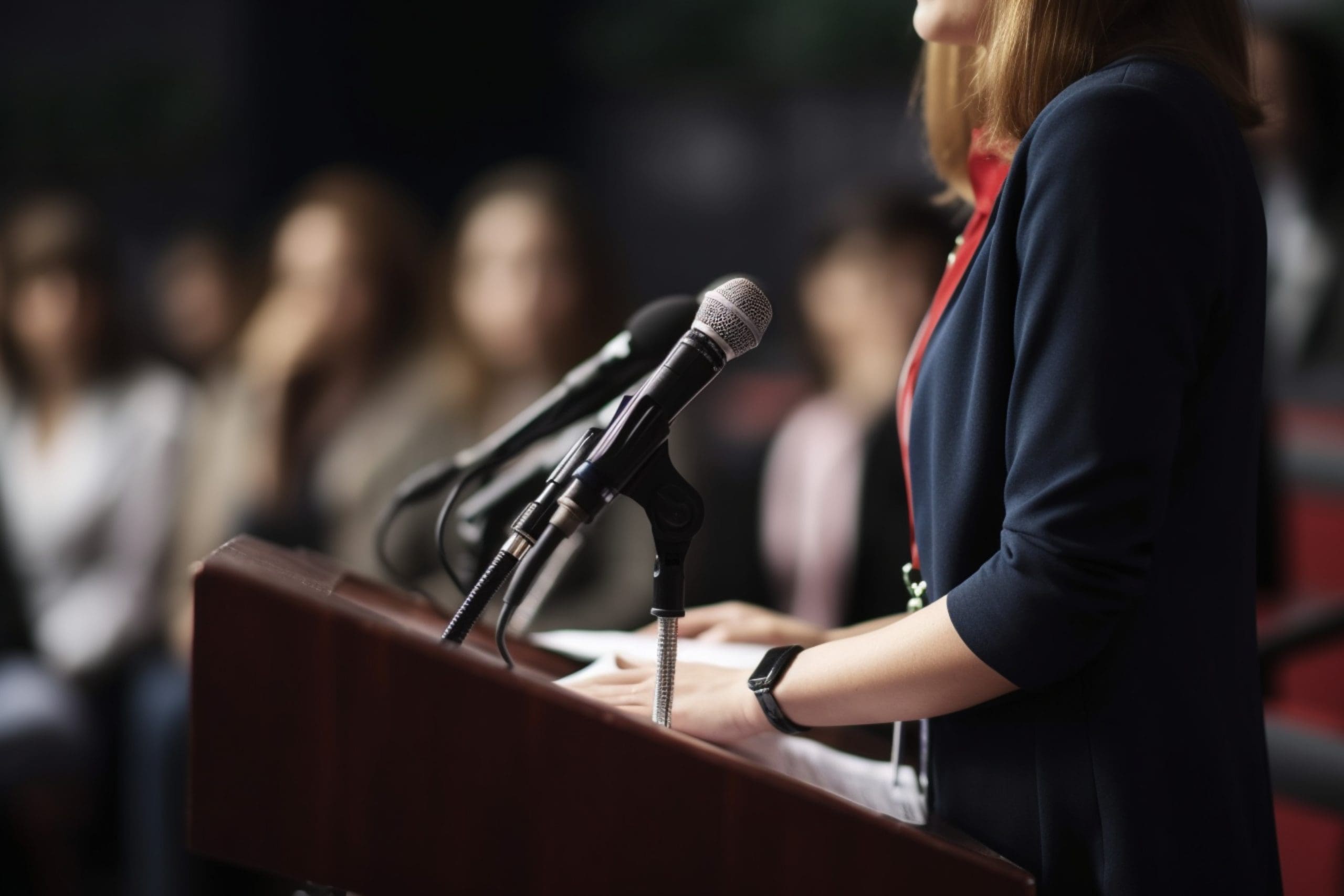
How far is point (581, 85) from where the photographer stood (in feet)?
21.9

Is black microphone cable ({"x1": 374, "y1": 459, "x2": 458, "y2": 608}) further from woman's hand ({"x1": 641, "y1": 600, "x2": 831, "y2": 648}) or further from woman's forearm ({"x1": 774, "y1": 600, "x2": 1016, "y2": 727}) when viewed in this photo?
woman's forearm ({"x1": 774, "y1": 600, "x2": 1016, "y2": 727})

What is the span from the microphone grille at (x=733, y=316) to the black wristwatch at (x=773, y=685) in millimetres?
197

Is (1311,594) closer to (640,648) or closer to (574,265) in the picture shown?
(574,265)

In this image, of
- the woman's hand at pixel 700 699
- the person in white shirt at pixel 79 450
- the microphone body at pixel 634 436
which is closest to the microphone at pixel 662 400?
the microphone body at pixel 634 436

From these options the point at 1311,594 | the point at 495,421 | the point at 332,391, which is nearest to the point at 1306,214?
the point at 1311,594

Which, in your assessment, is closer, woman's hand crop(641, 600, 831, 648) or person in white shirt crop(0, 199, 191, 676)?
woman's hand crop(641, 600, 831, 648)

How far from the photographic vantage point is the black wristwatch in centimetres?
79

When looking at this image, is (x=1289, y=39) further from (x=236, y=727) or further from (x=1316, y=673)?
(x=236, y=727)

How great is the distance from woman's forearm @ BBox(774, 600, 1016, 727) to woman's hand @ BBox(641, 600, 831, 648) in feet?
0.76

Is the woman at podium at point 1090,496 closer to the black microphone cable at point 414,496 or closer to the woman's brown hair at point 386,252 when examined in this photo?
the black microphone cable at point 414,496

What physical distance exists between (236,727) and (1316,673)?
2239mm

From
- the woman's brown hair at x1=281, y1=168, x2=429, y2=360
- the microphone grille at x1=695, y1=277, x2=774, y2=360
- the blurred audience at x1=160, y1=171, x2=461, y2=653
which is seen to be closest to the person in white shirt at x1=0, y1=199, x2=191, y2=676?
the blurred audience at x1=160, y1=171, x2=461, y2=653

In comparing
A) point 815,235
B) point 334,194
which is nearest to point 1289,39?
point 815,235

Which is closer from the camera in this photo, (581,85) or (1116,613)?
(1116,613)
